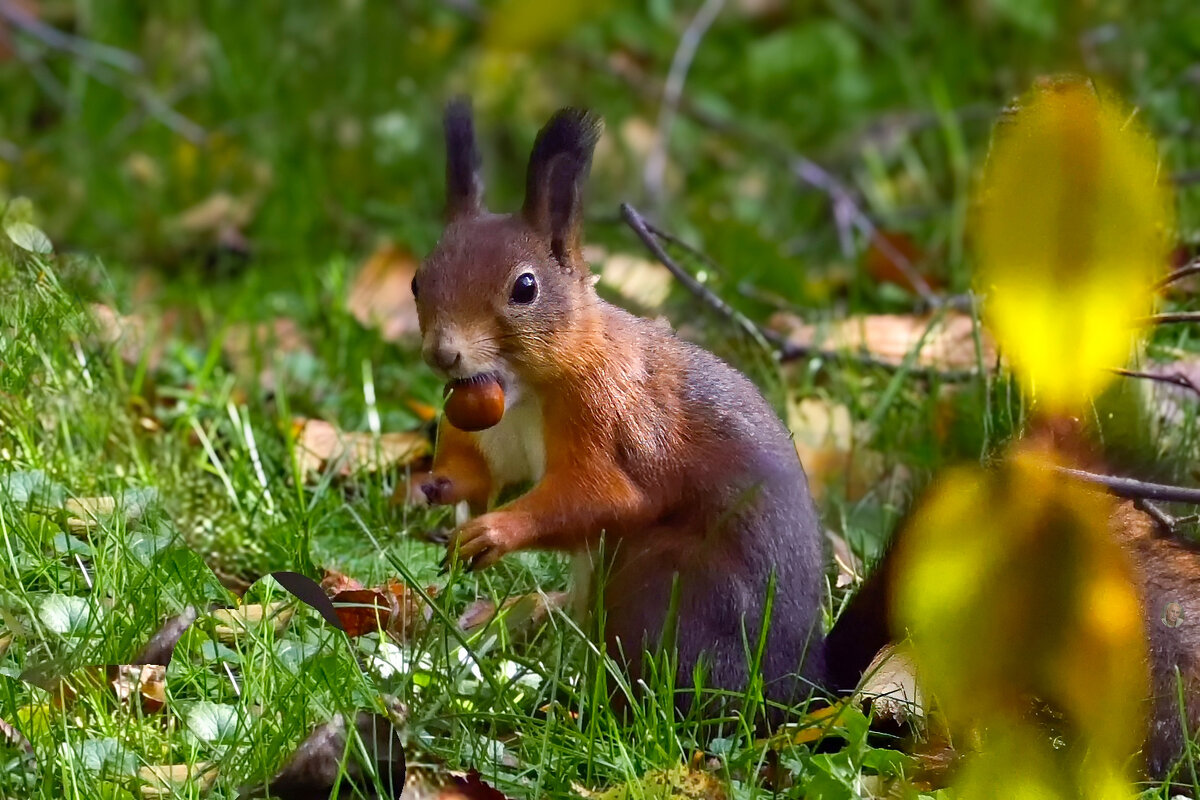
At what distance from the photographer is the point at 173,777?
66.5 inches

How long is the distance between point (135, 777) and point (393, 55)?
3.76 metres

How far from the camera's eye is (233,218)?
15.0 feet

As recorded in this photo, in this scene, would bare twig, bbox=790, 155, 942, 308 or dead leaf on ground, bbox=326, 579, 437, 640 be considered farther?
bare twig, bbox=790, 155, 942, 308

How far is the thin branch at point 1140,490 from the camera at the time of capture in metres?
1.78

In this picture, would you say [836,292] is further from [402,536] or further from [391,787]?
[391,787]

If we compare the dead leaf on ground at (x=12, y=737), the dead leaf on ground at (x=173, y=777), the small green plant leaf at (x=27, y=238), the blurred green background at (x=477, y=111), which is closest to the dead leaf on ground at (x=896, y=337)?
the blurred green background at (x=477, y=111)

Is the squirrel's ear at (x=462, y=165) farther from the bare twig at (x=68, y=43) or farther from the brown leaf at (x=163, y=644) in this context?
the bare twig at (x=68, y=43)

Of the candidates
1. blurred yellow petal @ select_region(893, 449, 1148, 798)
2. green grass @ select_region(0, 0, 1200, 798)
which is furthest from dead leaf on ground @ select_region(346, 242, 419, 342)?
blurred yellow petal @ select_region(893, 449, 1148, 798)

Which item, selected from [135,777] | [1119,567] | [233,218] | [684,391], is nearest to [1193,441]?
[684,391]

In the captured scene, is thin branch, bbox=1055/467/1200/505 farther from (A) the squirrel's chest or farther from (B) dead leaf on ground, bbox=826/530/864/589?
(A) the squirrel's chest

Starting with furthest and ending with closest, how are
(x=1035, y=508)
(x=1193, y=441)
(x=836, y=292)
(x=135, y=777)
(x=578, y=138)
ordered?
1. (x=836, y=292)
2. (x=1193, y=441)
3. (x=578, y=138)
4. (x=135, y=777)
5. (x=1035, y=508)

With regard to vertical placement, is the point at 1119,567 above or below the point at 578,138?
below

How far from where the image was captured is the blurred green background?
4.53 meters

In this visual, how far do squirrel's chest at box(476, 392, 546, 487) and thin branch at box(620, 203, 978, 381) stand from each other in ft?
2.19
